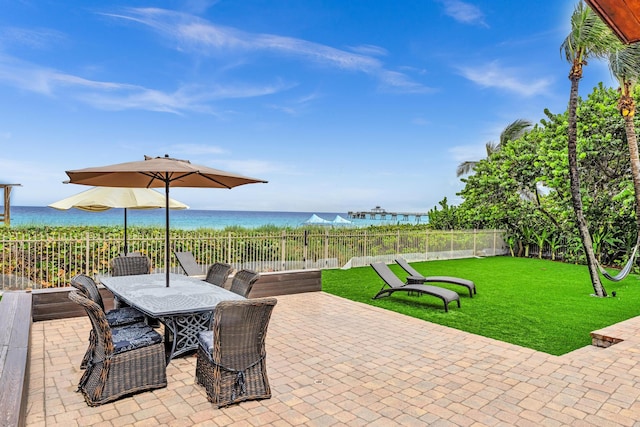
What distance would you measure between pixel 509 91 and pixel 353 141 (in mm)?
13512

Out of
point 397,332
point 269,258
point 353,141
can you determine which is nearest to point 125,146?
point 353,141

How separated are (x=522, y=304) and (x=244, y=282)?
5.70 meters

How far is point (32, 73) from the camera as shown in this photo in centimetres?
2525

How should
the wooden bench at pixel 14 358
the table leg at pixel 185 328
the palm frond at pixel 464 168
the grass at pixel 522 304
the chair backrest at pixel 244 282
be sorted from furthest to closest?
the palm frond at pixel 464 168 < the grass at pixel 522 304 < the chair backrest at pixel 244 282 < the table leg at pixel 185 328 < the wooden bench at pixel 14 358

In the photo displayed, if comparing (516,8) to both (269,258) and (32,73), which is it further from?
(32,73)

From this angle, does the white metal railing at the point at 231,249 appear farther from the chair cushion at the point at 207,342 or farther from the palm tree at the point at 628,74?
the palm tree at the point at 628,74

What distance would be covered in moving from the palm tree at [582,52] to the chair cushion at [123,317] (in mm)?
8803

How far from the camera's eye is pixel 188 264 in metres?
8.39

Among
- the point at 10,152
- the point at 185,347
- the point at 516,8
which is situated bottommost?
the point at 185,347

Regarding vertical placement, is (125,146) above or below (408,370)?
above

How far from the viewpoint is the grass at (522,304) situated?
5750 mm

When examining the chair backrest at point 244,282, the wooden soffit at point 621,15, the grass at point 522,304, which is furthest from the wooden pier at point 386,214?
the wooden soffit at point 621,15

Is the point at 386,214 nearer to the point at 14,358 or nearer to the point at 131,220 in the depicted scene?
the point at 131,220

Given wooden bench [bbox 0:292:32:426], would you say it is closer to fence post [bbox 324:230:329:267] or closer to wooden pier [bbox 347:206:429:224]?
fence post [bbox 324:230:329:267]
